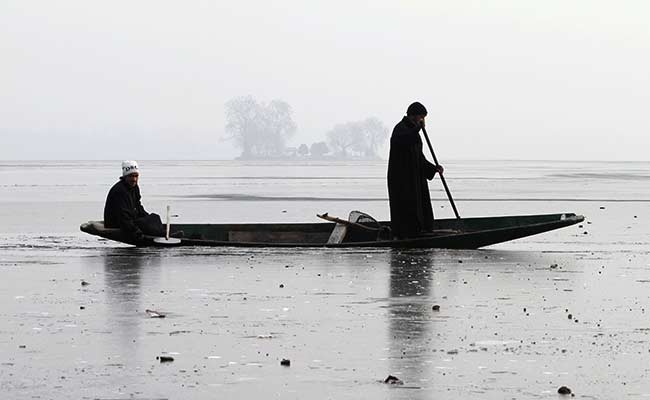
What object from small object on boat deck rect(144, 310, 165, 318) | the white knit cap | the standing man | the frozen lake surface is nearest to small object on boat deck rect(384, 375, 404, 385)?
the frozen lake surface

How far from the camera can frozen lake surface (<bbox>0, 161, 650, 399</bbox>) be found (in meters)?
8.85

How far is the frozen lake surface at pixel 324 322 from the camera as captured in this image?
885 cm

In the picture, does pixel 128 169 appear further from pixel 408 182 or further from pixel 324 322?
pixel 324 322

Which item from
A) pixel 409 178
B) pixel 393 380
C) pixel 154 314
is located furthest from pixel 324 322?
pixel 409 178

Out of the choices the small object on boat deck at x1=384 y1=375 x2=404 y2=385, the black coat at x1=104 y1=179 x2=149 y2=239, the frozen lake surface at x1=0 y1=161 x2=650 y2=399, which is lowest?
the small object on boat deck at x1=384 y1=375 x2=404 y2=385

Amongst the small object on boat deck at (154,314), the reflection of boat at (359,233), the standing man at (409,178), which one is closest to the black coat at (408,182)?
the standing man at (409,178)

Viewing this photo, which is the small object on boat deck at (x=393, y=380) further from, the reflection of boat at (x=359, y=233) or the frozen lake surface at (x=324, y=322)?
the reflection of boat at (x=359, y=233)

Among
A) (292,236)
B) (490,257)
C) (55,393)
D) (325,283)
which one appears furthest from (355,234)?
(55,393)

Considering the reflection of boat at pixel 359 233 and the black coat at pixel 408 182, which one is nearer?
the reflection of boat at pixel 359 233

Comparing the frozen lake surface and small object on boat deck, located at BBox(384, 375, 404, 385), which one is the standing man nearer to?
the frozen lake surface

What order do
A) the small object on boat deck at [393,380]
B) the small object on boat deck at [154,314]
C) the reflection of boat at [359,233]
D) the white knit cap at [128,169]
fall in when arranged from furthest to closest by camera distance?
the white knit cap at [128,169] → the reflection of boat at [359,233] → the small object on boat deck at [154,314] → the small object on boat deck at [393,380]

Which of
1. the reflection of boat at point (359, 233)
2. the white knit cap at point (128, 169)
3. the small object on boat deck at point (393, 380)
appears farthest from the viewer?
the white knit cap at point (128, 169)

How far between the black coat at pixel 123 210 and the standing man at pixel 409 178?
3.69 metres

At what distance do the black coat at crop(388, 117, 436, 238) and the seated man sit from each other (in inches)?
138
